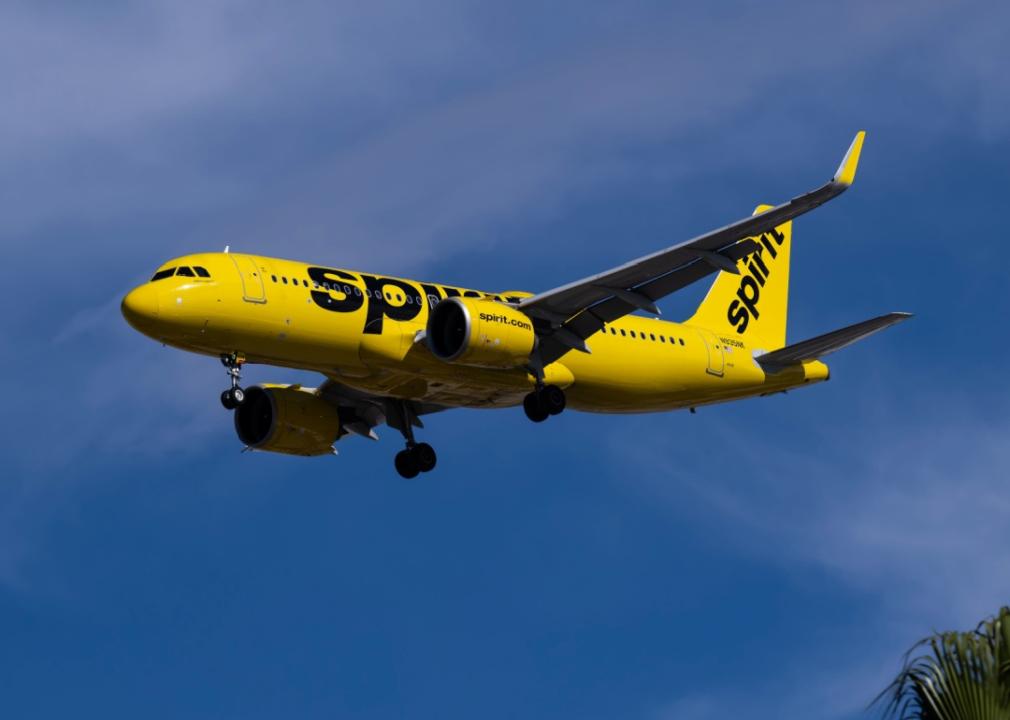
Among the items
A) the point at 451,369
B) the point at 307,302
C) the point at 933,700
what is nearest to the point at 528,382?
the point at 451,369

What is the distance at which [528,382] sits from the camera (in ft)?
142

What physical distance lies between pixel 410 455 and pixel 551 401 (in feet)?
17.8

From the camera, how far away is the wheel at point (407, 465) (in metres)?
46.6

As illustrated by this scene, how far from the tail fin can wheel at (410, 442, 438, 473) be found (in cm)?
960

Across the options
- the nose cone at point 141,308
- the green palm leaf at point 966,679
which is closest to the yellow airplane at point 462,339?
the nose cone at point 141,308

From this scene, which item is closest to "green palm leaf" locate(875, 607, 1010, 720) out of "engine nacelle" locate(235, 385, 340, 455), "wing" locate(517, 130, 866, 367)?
"wing" locate(517, 130, 866, 367)

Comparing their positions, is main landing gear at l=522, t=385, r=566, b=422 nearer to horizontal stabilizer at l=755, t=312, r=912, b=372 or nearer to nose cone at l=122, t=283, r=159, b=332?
horizontal stabilizer at l=755, t=312, r=912, b=372

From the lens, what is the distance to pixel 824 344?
151 ft

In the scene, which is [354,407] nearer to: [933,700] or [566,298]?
[566,298]

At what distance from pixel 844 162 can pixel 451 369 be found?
1117 cm

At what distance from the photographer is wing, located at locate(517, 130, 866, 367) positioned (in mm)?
38812

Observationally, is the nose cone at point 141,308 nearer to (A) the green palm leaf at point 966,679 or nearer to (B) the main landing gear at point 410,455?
(B) the main landing gear at point 410,455

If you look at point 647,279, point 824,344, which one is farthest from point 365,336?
point 824,344

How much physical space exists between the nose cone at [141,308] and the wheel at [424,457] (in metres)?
10.9
